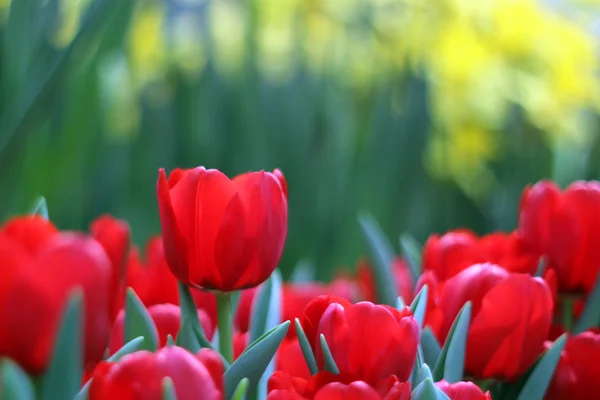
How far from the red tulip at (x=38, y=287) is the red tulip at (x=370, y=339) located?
0.10m

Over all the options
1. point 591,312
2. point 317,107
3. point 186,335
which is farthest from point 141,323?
point 317,107

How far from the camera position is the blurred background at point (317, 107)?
3.19 ft

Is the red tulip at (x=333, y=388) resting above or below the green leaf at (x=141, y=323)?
below

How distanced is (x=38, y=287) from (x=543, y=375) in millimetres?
210

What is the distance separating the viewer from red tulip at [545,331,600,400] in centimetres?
36

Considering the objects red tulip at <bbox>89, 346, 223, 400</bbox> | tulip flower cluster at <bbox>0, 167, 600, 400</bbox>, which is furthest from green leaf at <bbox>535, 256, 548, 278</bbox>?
red tulip at <bbox>89, 346, 223, 400</bbox>

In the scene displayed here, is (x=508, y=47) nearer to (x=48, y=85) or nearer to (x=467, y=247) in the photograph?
(x=48, y=85)

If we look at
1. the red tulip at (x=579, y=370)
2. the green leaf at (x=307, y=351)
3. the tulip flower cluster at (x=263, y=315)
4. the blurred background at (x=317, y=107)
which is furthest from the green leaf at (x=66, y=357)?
the blurred background at (x=317, y=107)

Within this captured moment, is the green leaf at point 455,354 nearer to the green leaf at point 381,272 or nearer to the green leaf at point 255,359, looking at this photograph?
the green leaf at point 255,359

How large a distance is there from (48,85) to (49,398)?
0.48m

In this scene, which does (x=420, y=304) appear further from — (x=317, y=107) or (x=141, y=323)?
(x=317, y=107)

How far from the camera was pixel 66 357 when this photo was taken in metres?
0.22

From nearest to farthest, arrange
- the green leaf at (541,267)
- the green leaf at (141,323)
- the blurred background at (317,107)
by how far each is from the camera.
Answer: the green leaf at (141,323) < the green leaf at (541,267) < the blurred background at (317,107)

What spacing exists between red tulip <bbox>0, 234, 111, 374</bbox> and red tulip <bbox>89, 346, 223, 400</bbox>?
20 mm
